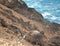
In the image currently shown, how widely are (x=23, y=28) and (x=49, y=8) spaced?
125 ft

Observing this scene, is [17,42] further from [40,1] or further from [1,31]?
[40,1]

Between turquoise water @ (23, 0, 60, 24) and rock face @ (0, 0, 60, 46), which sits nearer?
rock face @ (0, 0, 60, 46)

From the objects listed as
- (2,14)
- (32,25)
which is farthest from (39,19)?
(2,14)

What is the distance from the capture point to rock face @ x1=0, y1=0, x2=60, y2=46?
1853cm

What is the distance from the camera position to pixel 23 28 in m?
24.4

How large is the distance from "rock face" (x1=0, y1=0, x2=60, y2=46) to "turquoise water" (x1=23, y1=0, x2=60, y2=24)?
17602 millimetres

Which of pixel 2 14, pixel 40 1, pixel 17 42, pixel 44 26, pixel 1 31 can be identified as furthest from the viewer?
pixel 40 1

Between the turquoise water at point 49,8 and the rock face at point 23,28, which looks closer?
the rock face at point 23,28

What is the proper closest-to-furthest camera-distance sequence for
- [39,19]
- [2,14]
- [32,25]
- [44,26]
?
[2,14] < [32,25] < [44,26] < [39,19]

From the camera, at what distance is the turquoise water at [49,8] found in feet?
168

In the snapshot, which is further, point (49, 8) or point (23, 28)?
point (49, 8)

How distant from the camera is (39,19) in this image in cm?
3175

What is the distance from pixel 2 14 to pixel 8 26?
3107mm

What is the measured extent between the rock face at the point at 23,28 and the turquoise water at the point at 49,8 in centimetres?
1760
